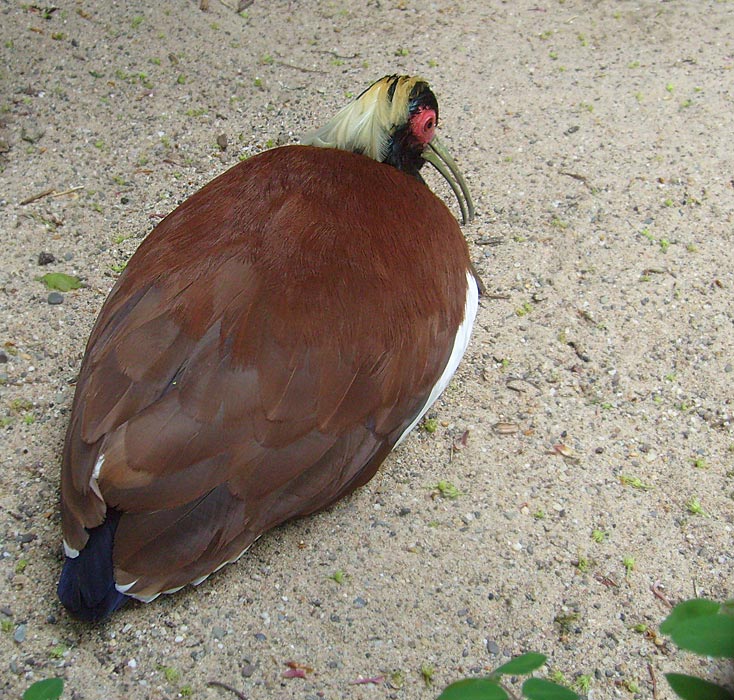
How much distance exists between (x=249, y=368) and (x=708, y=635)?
162 cm

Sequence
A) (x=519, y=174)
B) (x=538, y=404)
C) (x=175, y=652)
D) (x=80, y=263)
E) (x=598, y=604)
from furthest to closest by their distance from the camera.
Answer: (x=519, y=174)
(x=80, y=263)
(x=538, y=404)
(x=598, y=604)
(x=175, y=652)

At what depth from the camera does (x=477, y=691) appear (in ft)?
3.60

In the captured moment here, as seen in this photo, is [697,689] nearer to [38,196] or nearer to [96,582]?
[96,582]

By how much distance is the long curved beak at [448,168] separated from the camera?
3391mm

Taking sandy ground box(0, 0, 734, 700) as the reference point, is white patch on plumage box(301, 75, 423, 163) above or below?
above

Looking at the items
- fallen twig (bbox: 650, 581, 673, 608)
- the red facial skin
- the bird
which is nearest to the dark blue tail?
the bird

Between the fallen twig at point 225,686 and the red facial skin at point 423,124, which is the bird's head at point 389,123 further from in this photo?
the fallen twig at point 225,686

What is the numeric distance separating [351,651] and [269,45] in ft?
11.2

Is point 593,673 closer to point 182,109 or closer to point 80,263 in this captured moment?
point 80,263

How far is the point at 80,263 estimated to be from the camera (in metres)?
3.55

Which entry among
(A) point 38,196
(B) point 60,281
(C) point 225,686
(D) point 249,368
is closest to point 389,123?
(D) point 249,368

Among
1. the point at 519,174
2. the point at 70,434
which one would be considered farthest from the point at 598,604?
the point at 519,174

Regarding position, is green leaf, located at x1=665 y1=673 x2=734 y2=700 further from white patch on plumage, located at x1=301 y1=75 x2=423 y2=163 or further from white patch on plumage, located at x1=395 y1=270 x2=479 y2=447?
white patch on plumage, located at x1=301 y1=75 x2=423 y2=163

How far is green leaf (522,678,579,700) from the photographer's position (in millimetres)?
1110
